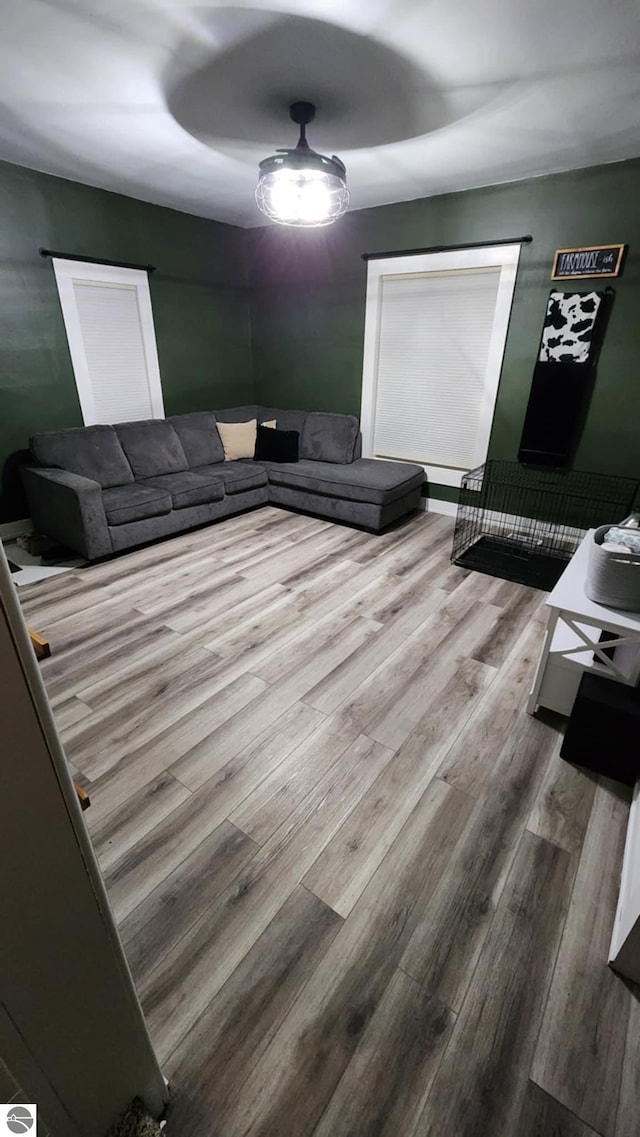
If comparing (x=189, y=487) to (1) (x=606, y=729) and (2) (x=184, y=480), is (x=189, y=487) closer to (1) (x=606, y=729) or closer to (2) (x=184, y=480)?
(2) (x=184, y=480)

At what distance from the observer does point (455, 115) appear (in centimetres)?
249

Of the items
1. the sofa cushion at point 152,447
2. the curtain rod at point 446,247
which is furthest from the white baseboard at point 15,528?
the curtain rod at point 446,247

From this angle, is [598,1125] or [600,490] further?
[600,490]

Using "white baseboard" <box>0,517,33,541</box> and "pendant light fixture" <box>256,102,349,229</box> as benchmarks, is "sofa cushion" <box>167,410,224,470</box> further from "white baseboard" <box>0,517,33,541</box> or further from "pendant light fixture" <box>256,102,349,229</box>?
"pendant light fixture" <box>256,102,349,229</box>

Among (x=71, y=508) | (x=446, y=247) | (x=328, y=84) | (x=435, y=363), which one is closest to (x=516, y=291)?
(x=446, y=247)

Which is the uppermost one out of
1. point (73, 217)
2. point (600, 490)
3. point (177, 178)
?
point (177, 178)

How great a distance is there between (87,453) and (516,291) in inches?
142

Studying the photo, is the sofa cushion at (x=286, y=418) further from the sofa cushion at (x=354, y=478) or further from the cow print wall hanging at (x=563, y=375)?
the cow print wall hanging at (x=563, y=375)

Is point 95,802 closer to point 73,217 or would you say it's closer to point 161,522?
point 161,522

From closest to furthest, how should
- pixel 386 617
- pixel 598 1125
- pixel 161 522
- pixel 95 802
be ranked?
pixel 598 1125
pixel 95 802
pixel 386 617
pixel 161 522

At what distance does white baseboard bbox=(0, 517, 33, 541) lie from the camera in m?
3.79

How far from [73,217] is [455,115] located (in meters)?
2.93

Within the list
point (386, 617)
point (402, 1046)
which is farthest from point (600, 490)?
point (402, 1046)

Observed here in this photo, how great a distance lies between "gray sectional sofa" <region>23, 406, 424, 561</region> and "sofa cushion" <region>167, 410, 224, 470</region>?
0.01 metres
